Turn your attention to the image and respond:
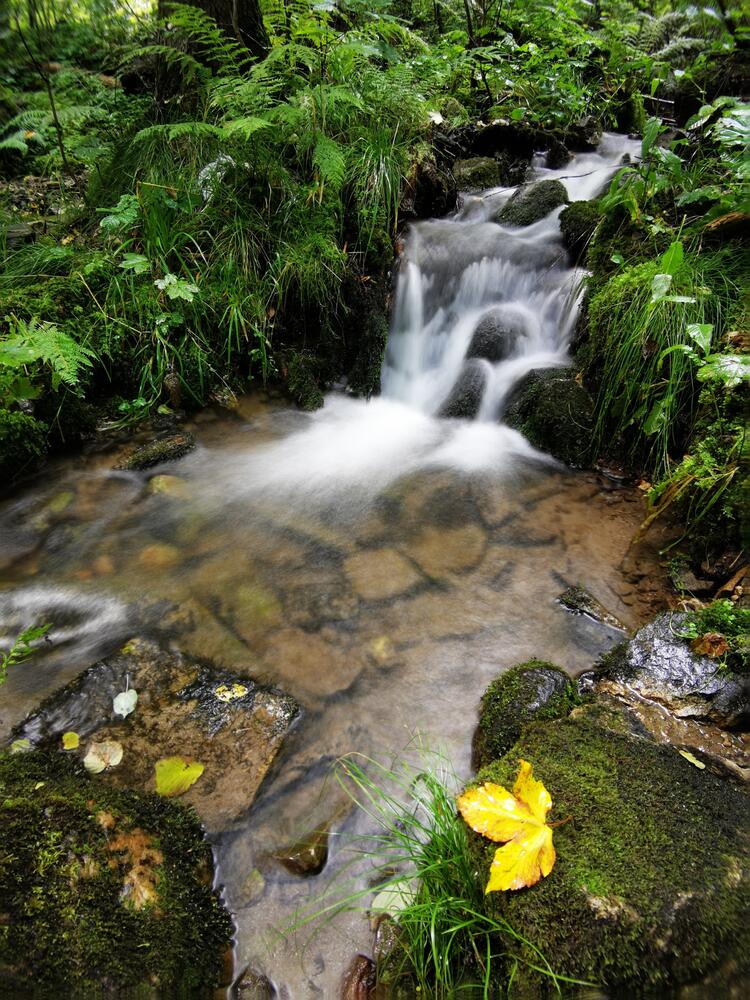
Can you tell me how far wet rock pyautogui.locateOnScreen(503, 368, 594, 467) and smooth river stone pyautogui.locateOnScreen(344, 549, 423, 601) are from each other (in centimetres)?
161

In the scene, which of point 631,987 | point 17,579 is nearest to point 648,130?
point 631,987

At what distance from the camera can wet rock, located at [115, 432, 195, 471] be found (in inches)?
146

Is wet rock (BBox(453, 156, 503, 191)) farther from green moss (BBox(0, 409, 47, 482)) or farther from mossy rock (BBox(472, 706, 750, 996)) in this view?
mossy rock (BBox(472, 706, 750, 996))

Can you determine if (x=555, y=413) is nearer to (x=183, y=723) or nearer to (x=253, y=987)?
(x=183, y=723)

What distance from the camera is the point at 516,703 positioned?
2059mm

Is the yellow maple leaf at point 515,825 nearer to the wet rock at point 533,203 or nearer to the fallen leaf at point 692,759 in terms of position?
the fallen leaf at point 692,759

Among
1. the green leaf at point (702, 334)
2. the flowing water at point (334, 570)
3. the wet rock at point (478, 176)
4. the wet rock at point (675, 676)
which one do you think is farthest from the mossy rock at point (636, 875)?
the wet rock at point (478, 176)

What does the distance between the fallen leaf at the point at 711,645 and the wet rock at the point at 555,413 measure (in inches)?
69.3

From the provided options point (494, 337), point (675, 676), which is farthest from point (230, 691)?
point (494, 337)

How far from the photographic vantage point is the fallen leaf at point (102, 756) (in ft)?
6.34

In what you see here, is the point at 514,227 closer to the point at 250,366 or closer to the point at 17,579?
the point at 250,366

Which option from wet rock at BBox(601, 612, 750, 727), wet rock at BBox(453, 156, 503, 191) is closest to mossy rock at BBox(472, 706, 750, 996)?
wet rock at BBox(601, 612, 750, 727)

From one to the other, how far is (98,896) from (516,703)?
1.47m

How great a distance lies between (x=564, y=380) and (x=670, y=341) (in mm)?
843
